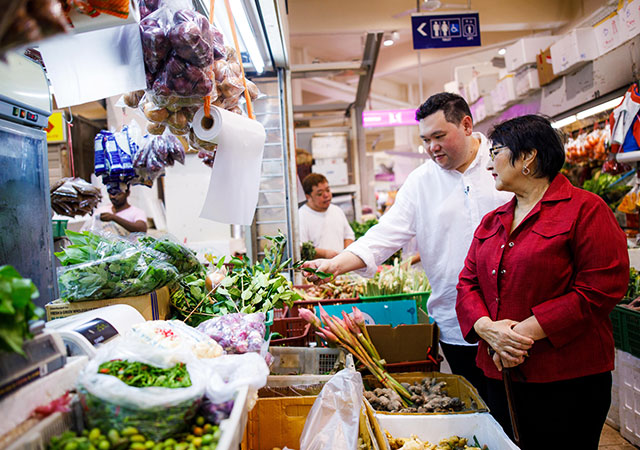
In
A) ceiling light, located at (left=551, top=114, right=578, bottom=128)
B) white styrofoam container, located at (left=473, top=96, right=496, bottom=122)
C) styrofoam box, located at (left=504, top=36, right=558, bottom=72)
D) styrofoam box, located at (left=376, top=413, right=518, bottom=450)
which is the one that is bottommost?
styrofoam box, located at (left=376, top=413, right=518, bottom=450)

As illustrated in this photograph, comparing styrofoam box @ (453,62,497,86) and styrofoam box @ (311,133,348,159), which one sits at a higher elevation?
styrofoam box @ (453,62,497,86)

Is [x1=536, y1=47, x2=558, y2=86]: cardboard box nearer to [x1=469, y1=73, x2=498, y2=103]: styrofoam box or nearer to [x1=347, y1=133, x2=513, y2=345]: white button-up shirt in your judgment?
[x1=469, y1=73, x2=498, y2=103]: styrofoam box

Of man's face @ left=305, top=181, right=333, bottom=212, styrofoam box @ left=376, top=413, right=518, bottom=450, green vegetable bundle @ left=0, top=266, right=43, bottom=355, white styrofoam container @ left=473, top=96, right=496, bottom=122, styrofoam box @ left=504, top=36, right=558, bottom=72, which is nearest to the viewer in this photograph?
green vegetable bundle @ left=0, top=266, right=43, bottom=355

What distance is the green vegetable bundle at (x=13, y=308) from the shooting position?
0.71 metres

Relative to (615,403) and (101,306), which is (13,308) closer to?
(101,306)

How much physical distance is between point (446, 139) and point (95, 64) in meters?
1.72

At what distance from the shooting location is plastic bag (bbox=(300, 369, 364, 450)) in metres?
1.39

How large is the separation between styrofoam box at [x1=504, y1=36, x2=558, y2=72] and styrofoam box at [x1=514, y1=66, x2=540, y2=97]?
0.40ft

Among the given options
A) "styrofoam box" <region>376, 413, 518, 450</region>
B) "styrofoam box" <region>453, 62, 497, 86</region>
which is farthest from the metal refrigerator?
"styrofoam box" <region>453, 62, 497, 86</region>

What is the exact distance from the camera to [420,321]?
108 inches

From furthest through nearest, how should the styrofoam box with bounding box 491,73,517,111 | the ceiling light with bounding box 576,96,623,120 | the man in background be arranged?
the styrofoam box with bounding box 491,73,517,111
the ceiling light with bounding box 576,96,623,120
the man in background

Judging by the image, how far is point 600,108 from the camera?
551 centimetres

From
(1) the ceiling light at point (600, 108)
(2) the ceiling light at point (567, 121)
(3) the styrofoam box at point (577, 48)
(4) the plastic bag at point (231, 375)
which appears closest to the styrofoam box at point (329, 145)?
(2) the ceiling light at point (567, 121)

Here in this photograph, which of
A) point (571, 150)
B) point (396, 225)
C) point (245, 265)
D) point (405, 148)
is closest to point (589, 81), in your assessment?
point (571, 150)
